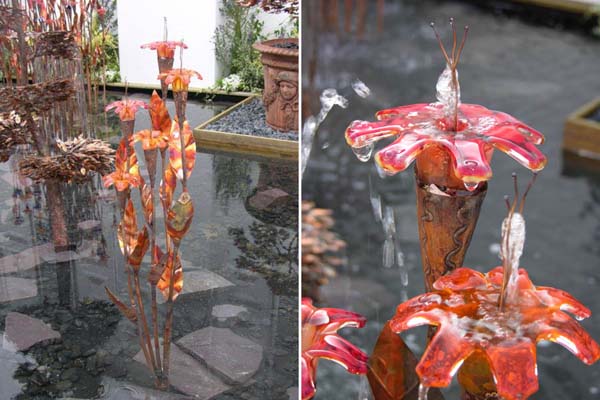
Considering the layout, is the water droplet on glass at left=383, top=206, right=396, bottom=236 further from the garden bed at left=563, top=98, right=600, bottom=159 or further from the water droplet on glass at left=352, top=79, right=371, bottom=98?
the garden bed at left=563, top=98, right=600, bottom=159

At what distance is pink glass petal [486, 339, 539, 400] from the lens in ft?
2.18

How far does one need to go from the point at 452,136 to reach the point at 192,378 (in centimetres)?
107

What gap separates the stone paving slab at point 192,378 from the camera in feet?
5.32

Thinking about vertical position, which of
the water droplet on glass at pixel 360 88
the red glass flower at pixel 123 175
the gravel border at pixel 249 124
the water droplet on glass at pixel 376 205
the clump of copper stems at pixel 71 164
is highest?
the water droplet on glass at pixel 360 88

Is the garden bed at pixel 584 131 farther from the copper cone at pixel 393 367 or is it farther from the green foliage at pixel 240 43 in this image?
the green foliage at pixel 240 43

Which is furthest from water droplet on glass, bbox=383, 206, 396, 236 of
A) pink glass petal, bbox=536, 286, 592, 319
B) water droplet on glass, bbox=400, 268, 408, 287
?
pink glass petal, bbox=536, 286, 592, 319

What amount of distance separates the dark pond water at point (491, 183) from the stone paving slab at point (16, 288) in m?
0.90

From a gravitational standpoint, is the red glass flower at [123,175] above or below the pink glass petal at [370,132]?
below

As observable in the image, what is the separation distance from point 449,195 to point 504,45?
175 cm

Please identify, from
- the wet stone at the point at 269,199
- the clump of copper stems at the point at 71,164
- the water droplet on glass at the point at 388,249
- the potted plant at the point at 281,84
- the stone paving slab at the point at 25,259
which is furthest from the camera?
the potted plant at the point at 281,84

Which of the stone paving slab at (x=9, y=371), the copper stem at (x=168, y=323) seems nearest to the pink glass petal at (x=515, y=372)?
the copper stem at (x=168, y=323)

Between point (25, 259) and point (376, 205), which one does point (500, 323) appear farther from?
point (25, 259)

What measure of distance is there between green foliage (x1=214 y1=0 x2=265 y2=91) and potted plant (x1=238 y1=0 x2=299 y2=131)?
93 cm

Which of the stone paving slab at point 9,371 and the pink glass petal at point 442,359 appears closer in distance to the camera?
the pink glass petal at point 442,359
